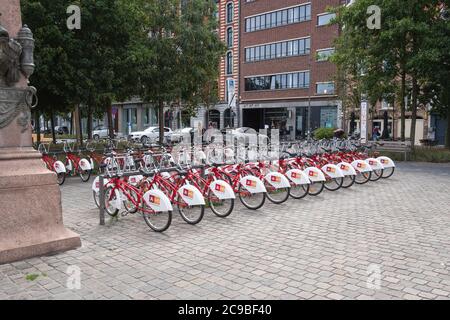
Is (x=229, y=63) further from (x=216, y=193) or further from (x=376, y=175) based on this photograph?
(x=216, y=193)

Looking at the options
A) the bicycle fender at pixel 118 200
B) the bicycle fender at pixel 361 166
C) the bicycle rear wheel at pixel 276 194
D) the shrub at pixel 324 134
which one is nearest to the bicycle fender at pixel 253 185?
the bicycle rear wheel at pixel 276 194

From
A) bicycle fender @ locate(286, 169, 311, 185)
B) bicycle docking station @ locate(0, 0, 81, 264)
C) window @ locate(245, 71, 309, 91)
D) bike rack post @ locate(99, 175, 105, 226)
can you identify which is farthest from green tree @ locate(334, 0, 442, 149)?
window @ locate(245, 71, 309, 91)

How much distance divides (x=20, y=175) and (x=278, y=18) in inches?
1647

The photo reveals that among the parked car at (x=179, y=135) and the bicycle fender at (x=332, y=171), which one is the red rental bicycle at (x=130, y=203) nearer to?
A: the bicycle fender at (x=332, y=171)

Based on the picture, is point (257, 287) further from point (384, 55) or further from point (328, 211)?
point (384, 55)

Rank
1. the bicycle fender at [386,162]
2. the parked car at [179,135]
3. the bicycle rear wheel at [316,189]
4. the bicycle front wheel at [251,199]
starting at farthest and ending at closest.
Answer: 1. the parked car at [179,135]
2. the bicycle fender at [386,162]
3. the bicycle rear wheel at [316,189]
4. the bicycle front wheel at [251,199]

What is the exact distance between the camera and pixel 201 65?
20.0 meters

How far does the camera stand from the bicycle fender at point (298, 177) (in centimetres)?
939

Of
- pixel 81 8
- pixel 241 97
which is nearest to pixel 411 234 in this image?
pixel 81 8

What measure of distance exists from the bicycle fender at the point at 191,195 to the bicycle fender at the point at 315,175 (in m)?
3.76

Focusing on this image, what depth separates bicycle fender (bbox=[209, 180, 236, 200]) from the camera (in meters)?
7.46

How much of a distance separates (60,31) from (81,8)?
1027mm

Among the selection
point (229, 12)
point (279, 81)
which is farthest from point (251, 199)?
point (229, 12)

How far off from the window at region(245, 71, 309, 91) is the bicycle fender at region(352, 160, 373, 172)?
31870 millimetres
